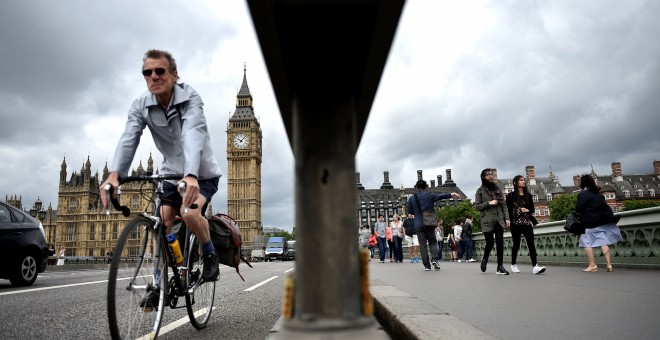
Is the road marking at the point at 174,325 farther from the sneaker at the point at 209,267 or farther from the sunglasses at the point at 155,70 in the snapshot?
the sunglasses at the point at 155,70

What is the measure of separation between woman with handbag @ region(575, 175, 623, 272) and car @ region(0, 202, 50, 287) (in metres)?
9.26

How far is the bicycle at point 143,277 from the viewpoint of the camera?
2.38 meters

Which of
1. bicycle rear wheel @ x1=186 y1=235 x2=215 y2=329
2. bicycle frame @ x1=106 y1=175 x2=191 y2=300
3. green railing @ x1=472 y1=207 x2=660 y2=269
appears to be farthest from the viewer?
green railing @ x1=472 y1=207 x2=660 y2=269

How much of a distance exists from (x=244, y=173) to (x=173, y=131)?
105 m

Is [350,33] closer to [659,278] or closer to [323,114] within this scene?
[323,114]

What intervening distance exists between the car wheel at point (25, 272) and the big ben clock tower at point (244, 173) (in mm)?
97703

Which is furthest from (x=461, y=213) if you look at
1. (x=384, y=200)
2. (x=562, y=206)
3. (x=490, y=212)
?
(x=490, y=212)

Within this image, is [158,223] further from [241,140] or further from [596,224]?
[241,140]

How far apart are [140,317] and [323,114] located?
6.74ft

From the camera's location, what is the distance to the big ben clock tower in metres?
106

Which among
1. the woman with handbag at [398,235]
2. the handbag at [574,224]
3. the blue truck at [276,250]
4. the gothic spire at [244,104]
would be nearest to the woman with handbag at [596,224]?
the handbag at [574,224]

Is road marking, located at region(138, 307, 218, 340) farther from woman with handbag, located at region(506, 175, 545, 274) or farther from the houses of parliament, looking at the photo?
the houses of parliament

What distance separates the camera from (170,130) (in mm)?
3162

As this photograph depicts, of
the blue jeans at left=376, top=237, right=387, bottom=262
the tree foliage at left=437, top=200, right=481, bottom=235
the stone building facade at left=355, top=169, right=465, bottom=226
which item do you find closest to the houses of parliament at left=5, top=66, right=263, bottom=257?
the stone building facade at left=355, top=169, right=465, bottom=226
